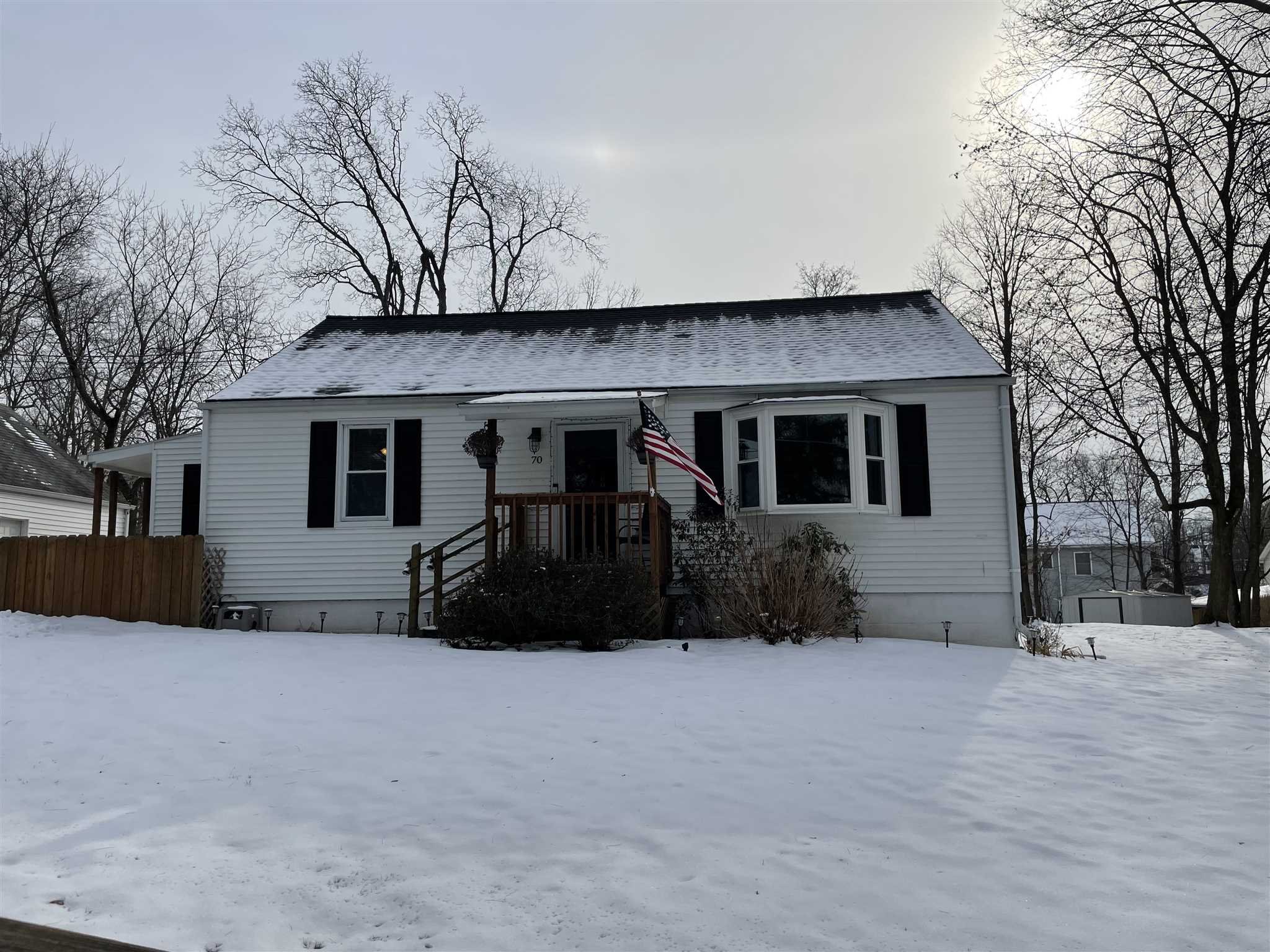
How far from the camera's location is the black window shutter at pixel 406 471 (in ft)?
39.0

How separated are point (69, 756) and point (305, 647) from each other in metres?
3.72

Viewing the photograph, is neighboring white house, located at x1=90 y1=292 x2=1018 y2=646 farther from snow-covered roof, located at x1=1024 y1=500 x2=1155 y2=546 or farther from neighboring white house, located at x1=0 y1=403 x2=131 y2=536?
snow-covered roof, located at x1=1024 y1=500 x2=1155 y2=546

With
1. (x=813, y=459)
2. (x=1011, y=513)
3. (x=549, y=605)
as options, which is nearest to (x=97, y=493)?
(x=549, y=605)

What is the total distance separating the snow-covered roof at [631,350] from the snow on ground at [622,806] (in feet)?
16.3

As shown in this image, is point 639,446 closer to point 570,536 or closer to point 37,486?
point 570,536

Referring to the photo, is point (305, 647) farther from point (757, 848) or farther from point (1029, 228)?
point (1029, 228)

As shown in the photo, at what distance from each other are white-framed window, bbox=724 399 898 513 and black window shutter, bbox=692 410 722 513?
46 cm

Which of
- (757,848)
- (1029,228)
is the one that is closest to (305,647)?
(757,848)

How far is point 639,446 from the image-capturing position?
35.6 feet

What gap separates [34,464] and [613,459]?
17.6 m

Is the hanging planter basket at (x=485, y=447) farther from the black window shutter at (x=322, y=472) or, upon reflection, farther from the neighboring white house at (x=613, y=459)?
the black window shutter at (x=322, y=472)

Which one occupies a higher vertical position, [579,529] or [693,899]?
[579,529]

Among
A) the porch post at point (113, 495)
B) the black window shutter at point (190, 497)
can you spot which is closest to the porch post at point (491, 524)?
the black window shutter at point (190, 497)

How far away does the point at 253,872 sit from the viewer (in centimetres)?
375
